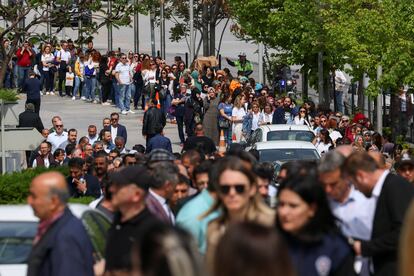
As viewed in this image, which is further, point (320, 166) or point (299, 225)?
point (320, 166)

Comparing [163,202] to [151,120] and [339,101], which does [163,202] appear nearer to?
[151,120]

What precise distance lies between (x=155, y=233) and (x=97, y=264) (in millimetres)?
3726

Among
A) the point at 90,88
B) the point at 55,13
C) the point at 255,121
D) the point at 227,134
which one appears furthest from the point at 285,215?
the point at 90,88

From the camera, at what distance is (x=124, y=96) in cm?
3797

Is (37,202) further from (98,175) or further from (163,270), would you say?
(98,175)

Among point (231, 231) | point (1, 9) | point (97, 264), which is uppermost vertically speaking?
point (1, 9)

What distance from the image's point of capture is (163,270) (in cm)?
521

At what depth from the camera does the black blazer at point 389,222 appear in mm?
8922

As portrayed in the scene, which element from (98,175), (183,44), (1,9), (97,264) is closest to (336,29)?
(1,9)

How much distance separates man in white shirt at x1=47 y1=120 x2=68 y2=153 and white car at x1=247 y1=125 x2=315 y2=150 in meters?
3.44

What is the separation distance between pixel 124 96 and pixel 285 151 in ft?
49.7

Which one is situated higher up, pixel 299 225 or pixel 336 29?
pixel 336 29

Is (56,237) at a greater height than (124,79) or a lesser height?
lesser

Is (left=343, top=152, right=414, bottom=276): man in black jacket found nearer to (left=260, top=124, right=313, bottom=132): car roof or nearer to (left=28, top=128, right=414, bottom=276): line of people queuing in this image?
(left=28, top=128, right=414, bottom=276): line of people queuing
